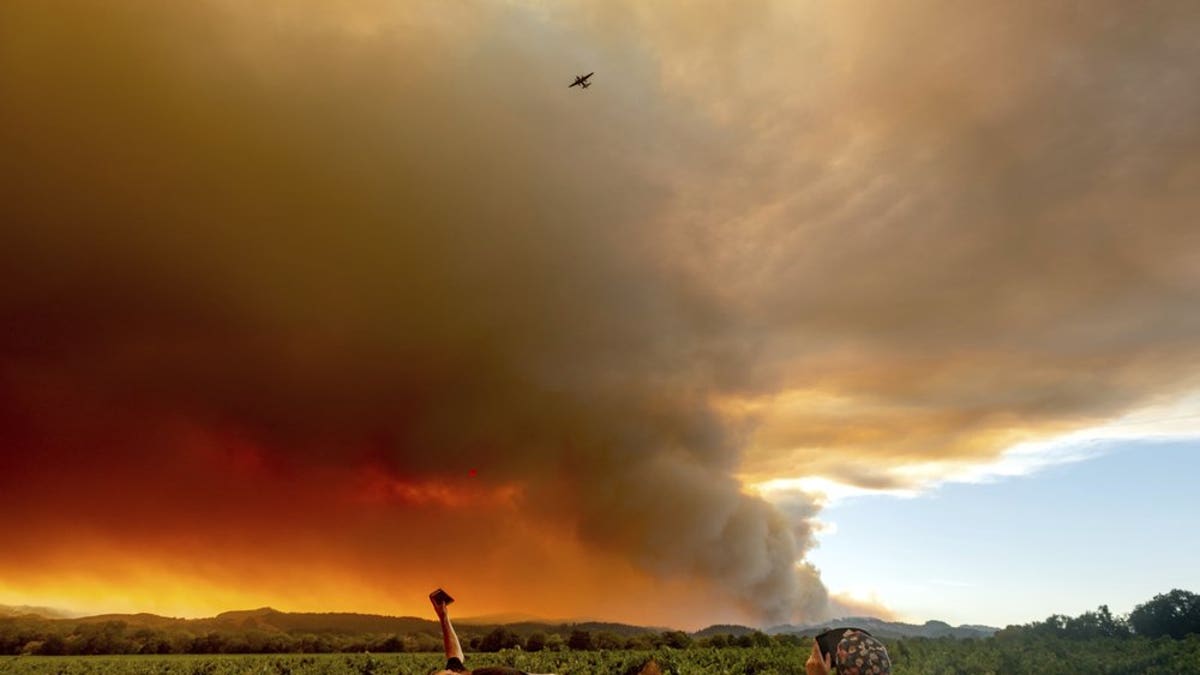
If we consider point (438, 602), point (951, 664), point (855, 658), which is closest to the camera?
point (855, 658)

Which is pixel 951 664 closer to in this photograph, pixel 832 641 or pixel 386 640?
pixel 832 641

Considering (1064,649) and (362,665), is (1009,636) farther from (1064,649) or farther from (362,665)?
(362,665)

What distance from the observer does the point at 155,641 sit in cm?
12488

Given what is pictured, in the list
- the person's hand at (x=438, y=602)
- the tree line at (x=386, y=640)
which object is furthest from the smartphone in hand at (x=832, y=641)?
the tree line at (x=386, y=640)

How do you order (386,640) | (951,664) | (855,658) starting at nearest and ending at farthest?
(855,658), (951,664), (386,640)

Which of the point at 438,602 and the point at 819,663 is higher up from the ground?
the point at 438,602

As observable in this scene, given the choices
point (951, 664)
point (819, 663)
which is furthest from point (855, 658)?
point (951, 664)

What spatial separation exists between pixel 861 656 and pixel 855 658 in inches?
2.8

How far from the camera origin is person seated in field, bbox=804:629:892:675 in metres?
6.95

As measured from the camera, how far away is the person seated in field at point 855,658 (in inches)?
273

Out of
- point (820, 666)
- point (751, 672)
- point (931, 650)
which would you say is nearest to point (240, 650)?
point (751, 672)

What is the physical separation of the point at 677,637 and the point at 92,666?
302 feet

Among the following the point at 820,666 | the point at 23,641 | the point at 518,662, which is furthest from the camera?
the point at 23,641

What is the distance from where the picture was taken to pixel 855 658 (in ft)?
23.0
